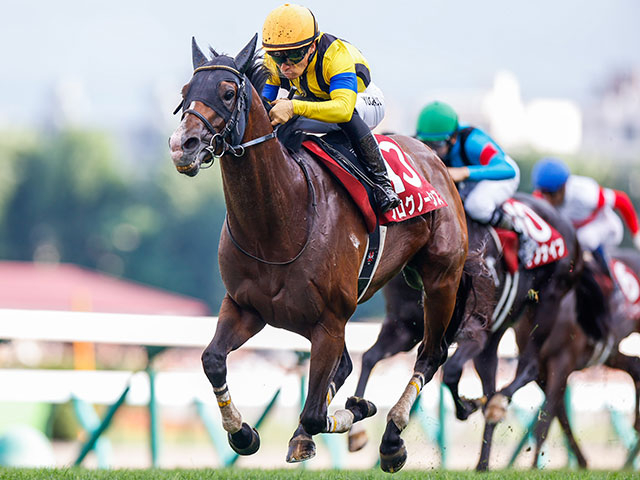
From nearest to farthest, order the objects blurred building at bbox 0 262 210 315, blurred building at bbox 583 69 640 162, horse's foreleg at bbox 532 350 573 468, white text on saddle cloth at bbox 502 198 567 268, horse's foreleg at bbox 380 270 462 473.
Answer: horse's foreleg at bbox 380 270 462 473 < white text on saddle cloth at bbox 502 198 567 268 < horse's foreleg at bbox 532 350 573 468 < blurred building at bbox 0 262 210 315 < blurred building at bbox 583 69 640 162

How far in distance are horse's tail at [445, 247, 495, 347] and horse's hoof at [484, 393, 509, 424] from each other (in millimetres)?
607

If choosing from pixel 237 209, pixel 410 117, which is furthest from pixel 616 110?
pixel 237 209

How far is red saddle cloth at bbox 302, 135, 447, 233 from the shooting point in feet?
15.4

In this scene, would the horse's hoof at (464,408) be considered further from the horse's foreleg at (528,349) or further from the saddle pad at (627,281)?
the saddle pad at (627,281)

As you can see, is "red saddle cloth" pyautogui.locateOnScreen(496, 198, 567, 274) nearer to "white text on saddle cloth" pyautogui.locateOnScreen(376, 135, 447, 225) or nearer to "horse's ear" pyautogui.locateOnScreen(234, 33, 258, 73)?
"white text on saddle cloth" pyautogui.locateOnScreen(376, 135, 447, 225)

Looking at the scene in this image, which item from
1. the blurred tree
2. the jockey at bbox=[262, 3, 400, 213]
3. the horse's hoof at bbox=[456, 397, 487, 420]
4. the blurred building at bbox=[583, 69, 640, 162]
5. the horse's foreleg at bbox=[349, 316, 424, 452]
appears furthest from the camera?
the blurred building at bbox=[583, 69, 640, 162]

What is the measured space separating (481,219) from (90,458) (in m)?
3.60

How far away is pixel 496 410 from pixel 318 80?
8.81ft

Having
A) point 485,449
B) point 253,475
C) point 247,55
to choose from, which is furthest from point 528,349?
point 247,55

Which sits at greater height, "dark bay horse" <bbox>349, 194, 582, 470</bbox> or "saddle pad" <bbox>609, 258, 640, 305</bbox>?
"dark bay horse" <bbox>349, 194, 582, 470</bbox>

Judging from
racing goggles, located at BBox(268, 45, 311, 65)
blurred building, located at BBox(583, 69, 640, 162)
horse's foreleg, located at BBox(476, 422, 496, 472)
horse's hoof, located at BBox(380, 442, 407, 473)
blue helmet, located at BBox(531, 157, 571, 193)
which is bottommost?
blurred building, located at BBox(583, 69, 640, 162)

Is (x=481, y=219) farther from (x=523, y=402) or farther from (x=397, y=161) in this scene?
(x=523, y=402)

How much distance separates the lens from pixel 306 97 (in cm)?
486

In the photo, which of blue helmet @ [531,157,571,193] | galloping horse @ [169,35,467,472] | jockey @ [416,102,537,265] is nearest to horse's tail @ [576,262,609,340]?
blue helmet @ [531,157,571,193]
